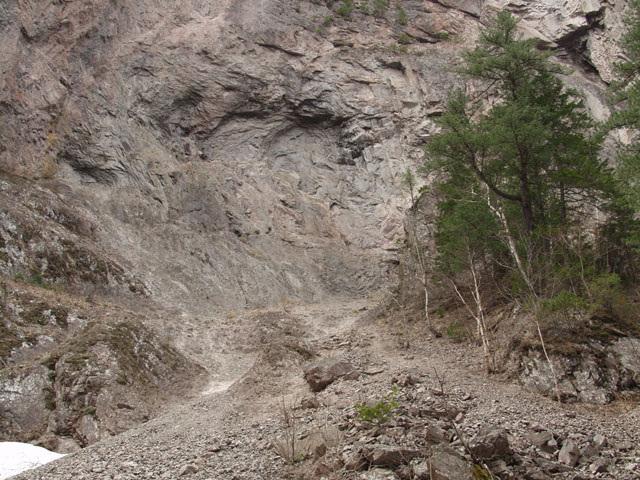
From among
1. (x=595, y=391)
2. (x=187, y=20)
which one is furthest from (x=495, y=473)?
(x=187, y=20)

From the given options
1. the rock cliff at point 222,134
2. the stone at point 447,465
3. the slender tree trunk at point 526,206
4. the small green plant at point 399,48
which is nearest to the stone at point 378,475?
Result: the stone at point 447,465

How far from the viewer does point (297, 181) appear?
37.1 m

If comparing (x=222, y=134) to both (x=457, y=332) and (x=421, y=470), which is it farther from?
(x=421, y=470)

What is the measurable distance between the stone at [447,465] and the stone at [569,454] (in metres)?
1.52

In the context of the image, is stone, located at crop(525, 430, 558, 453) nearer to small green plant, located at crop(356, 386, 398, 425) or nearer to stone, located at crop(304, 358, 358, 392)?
small green plant, located at crop(356, 386, 398, 425)

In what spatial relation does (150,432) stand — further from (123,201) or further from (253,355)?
(123,201)

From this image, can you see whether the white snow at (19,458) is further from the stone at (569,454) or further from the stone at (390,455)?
the stone at (569,454)

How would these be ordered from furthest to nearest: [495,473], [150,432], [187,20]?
[187,20] < [150,432] < [495,473]

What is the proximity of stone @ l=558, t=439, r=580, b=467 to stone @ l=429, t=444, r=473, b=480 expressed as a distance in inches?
59.8

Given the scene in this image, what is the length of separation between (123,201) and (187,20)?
59.6 feet

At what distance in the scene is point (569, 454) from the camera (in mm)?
6473

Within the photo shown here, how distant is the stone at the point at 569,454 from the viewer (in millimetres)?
6398

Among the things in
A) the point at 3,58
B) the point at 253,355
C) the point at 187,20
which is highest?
the point at 187,20

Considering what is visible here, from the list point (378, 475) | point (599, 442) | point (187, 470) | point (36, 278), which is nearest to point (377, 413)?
point (378, 475)
